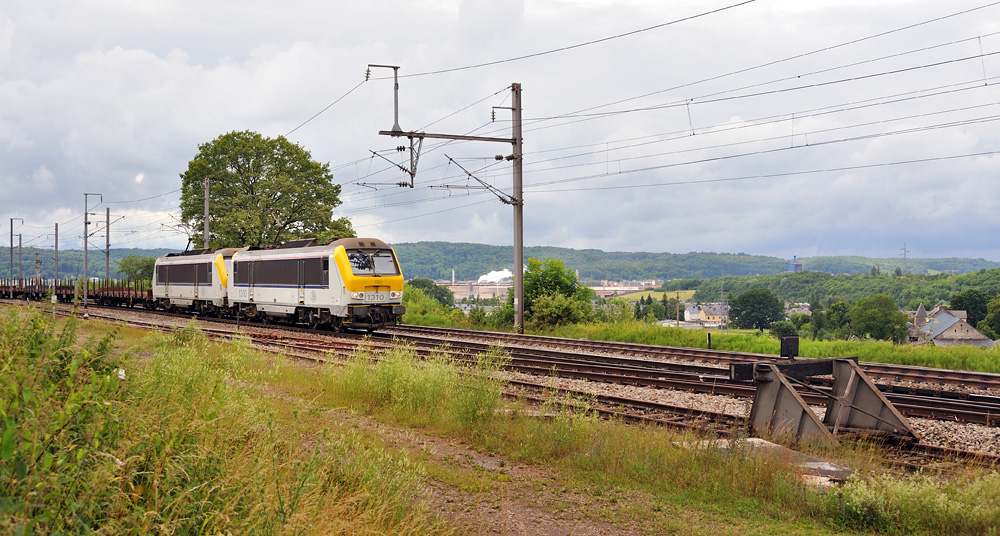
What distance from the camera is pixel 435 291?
41.8 meters

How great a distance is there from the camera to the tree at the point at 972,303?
3481 cm

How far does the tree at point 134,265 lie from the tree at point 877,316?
59306 millimetres

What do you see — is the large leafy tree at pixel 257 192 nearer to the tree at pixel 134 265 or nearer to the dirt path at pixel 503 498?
the tree at pixel 134 265

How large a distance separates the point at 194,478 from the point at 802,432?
7.72 metres

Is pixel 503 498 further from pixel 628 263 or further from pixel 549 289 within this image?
pixel 628 263

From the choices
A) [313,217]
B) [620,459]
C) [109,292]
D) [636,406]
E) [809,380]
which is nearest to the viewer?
[620,459]

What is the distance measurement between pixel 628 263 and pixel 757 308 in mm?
98102

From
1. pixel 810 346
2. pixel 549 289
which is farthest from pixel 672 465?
pixel 549 289

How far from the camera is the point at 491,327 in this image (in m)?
28.7

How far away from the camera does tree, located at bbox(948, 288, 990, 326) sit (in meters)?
34.8

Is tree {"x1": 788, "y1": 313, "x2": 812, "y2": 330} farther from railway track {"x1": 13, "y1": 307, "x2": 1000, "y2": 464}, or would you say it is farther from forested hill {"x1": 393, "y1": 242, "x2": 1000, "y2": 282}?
forested hill {"x1": 393, "y1": 242, "x2": 1000, "y2": 282}

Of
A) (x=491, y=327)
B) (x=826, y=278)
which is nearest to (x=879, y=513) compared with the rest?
(x=491, y=327)

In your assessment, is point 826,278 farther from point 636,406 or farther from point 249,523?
point 249,523

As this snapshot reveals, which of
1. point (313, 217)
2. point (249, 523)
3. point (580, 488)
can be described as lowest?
point (580, 488)
